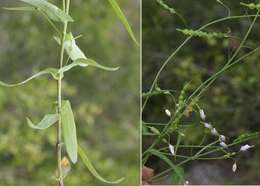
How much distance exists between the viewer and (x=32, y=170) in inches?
86.6

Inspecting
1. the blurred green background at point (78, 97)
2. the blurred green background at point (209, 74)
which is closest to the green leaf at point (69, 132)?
the blurred green background at point (209, 74)

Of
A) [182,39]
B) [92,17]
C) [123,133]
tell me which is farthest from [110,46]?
[182,39]

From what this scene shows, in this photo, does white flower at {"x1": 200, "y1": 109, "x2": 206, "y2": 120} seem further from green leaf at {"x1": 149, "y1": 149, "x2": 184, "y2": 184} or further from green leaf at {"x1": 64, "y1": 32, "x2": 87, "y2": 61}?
green leaf at {"x1": 64, "y1": 32, "x2": 87, "y2": 61}

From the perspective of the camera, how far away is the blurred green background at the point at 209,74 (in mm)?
826

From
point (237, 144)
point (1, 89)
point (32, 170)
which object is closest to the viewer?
point (237, 144)

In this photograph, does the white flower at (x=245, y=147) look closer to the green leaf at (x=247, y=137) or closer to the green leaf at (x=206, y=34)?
the green leaf at (x=247, y=137)

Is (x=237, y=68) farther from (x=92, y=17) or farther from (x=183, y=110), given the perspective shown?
→ (x=92, y=17)

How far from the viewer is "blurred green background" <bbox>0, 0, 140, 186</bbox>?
2109mm

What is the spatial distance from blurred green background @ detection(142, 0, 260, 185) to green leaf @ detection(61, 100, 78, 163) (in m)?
0.20

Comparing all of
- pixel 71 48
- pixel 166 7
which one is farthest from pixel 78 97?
pixel 71 48

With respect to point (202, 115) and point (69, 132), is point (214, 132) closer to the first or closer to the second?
point (202, 115)

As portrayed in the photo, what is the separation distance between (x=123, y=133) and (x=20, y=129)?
20.1 inches

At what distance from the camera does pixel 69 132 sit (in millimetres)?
653

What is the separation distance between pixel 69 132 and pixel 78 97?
5.67ft
